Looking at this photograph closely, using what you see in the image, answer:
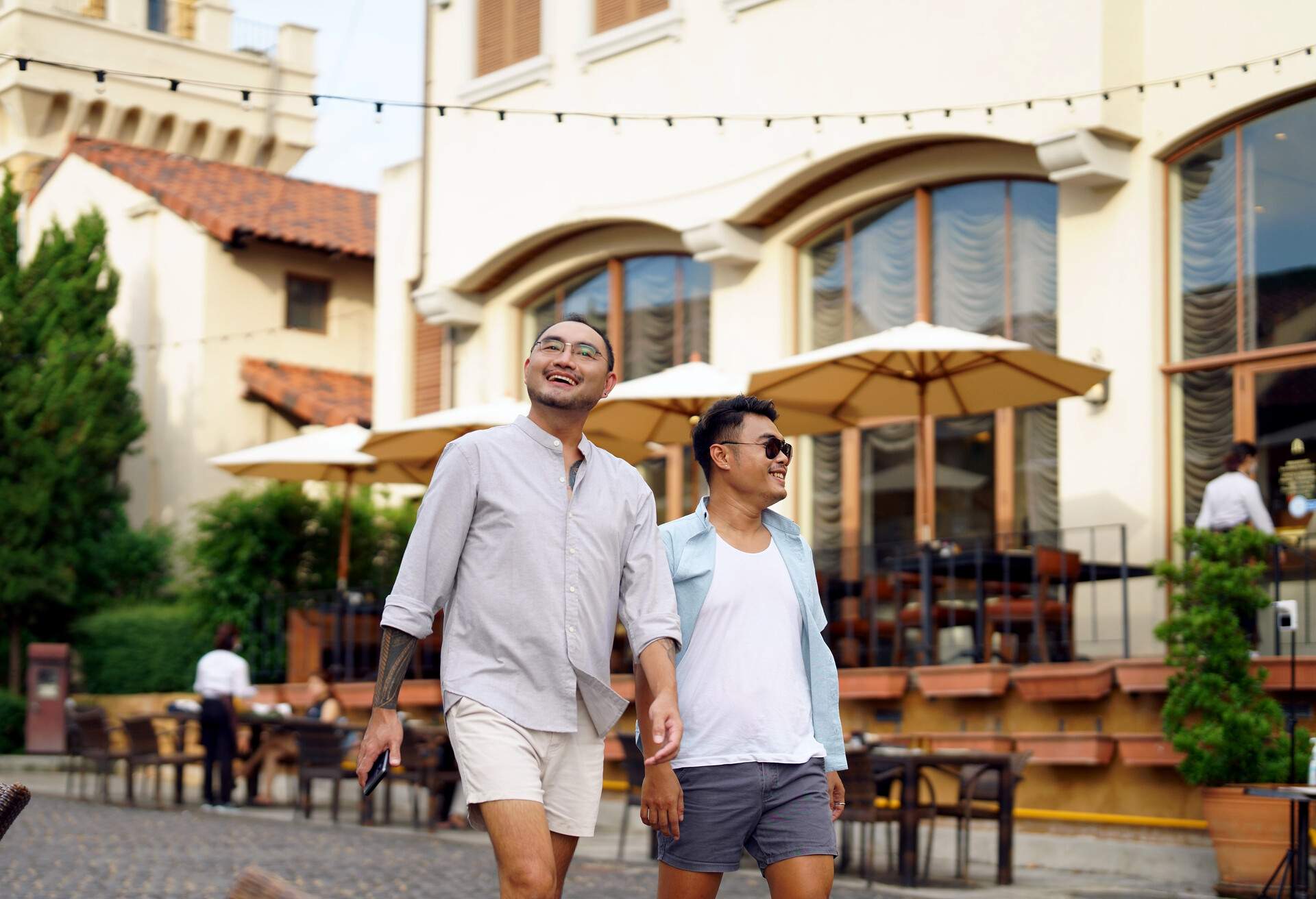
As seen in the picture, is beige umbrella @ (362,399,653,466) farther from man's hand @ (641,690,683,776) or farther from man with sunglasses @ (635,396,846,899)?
man's hand @ (641,690,683,776)

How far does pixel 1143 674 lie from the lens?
1137cm

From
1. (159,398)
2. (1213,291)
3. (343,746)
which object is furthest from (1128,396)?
(159,398)

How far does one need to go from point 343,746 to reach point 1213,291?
7475mm

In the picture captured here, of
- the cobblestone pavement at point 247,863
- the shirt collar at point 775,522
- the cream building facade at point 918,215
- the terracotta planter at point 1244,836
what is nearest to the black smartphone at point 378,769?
the shirt collar at point 775,522

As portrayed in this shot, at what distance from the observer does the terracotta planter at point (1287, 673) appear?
10.8 meters

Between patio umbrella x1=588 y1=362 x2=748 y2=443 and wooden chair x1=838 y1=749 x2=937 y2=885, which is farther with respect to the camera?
patio umbrella x1=588 y1=362 x2=748 y2=443

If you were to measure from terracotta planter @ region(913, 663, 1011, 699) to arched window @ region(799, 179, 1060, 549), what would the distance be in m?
1.81

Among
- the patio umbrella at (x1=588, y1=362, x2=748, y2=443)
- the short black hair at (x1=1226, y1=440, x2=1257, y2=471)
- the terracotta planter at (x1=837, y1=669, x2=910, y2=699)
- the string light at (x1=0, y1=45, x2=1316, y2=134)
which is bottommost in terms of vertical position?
the terracotta planter at (x1=837, y1=669, x2=910, y2=699)

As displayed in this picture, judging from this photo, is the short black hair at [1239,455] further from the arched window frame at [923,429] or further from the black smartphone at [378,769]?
the black smartphone at [378,769]

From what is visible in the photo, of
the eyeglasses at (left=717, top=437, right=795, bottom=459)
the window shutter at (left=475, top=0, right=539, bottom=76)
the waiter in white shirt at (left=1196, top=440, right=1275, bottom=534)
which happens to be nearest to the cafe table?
the waiter in white shirt at (left=1196, top=440, right=1275, bottom=534)

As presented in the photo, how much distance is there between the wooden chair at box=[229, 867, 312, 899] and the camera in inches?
117

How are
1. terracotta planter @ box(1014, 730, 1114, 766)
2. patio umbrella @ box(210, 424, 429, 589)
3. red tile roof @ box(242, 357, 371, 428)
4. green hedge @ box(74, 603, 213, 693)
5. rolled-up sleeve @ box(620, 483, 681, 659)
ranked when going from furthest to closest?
red tile roof @ box(242, 357, 371, 428), green hedge @ box(74, 603, 213, 693), patio umbrella @ box(210, 424, 429, 589), terracotta planter @ box(1014, 730, 1114, 766), rolled-up sleeve @ box(620, 483, 681, 659)

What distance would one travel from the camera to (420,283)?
20.6 metres

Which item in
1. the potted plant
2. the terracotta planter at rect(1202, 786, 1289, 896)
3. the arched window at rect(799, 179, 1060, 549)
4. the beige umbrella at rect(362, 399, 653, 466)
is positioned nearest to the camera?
the terracotta planter at rect(1202, 786, 1289, 896)
